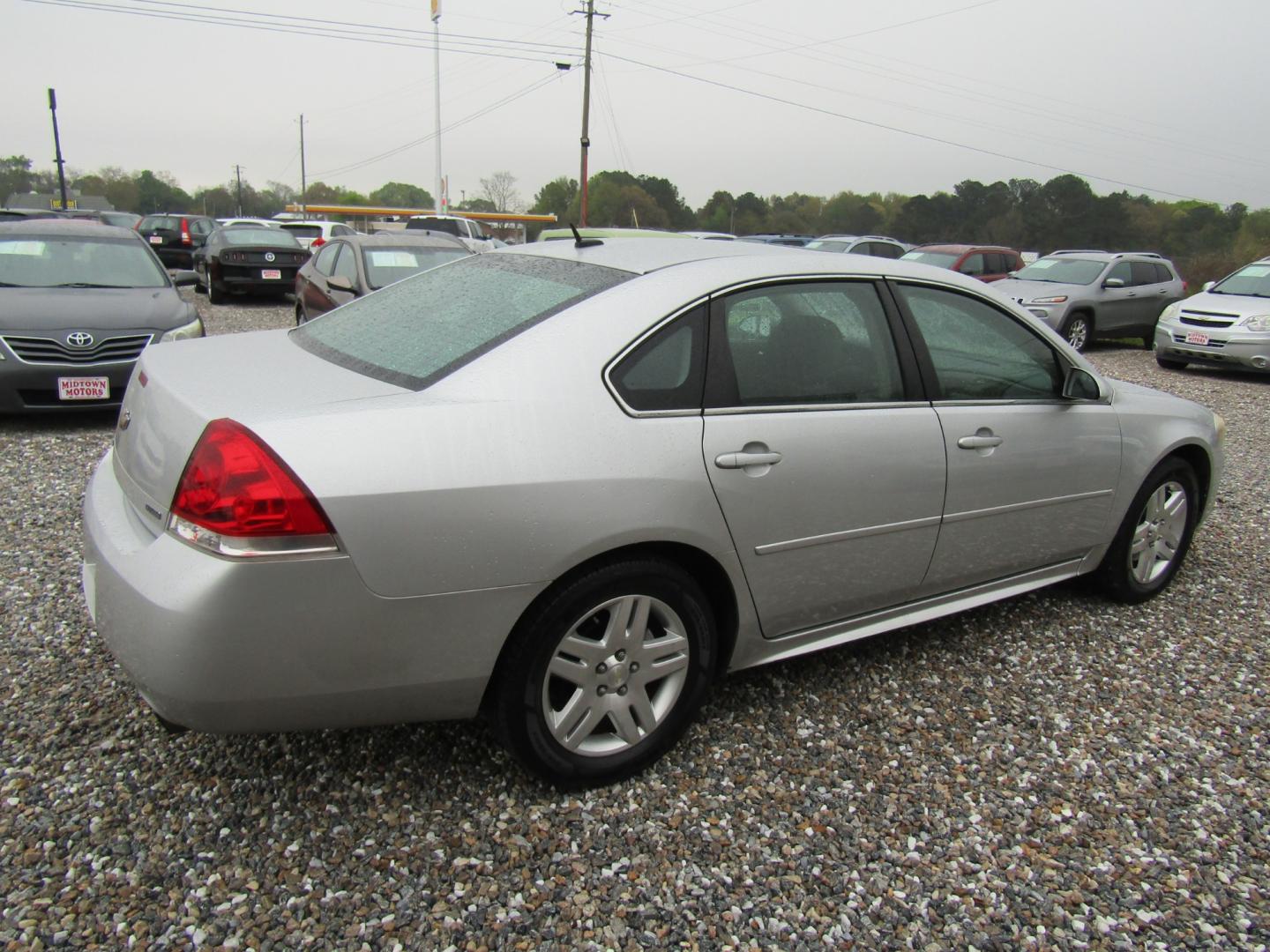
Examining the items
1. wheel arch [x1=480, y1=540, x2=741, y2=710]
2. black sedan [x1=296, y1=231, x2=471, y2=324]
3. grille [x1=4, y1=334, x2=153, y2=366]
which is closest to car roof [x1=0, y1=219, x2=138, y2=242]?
black sedan [x1=296, y1=231, x2=471, y2=324]

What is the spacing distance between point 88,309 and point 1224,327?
12.8m

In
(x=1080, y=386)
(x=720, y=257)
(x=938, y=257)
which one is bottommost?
(x=1080, y=386)

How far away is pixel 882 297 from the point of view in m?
3.05

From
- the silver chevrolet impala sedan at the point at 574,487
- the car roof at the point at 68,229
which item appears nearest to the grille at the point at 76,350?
the car roof at the point at 68,229

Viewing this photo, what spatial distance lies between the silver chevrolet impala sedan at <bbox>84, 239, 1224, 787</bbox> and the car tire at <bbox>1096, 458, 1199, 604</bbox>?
54cm

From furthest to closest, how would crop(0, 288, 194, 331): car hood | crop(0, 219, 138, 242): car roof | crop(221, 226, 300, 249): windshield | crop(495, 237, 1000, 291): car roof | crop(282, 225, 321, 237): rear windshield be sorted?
crop(282, 225, 321, 237): rear windshield < crop(221, 226, 300, 249): windshield < crop(0, 219, 138, 242): car roof < crop(0, 288, 194, 331): car hood < crop(495, 237, 1000, 291): car roof

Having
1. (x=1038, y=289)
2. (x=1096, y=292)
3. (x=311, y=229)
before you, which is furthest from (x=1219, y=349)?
(x=311, y=229)

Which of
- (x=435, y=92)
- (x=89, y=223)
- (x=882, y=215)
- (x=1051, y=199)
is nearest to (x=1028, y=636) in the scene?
(x=89, y=223)

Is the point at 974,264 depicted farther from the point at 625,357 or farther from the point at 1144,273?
the point at 625,357

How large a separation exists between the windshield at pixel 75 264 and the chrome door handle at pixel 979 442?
673cm

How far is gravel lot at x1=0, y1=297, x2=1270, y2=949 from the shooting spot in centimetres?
206

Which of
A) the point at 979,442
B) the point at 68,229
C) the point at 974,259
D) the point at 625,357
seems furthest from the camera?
the point at 974,259

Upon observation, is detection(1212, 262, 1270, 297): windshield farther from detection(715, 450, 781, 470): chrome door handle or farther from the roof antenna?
detection(715, 450, 781, 470): chrome door handle

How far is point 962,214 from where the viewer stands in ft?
187
